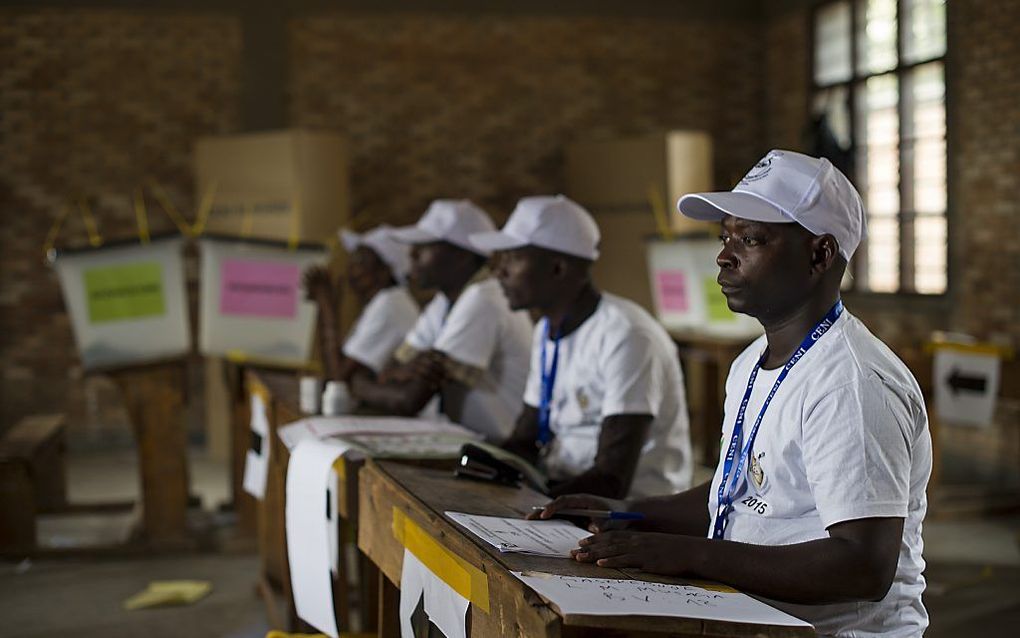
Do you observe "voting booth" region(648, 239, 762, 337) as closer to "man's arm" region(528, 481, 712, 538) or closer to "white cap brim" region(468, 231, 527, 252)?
"white cap brim" region(468, 231, 527, 252)

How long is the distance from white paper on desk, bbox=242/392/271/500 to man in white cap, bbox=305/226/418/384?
36cm

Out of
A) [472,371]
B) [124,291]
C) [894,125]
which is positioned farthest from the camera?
[894,125]

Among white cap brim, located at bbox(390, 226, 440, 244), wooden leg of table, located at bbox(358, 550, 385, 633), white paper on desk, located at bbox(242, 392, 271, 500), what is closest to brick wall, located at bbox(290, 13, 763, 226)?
white paper on desk, located at bbox(242, 392, 271, 500)

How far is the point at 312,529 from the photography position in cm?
300

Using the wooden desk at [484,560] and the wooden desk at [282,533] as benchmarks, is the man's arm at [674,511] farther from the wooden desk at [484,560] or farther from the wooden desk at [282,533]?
the wooden desk at [282,533]

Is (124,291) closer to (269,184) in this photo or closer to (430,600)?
(269,184)

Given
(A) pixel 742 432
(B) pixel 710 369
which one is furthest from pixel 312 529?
(B) pixel 710 369

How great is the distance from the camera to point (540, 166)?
894 centimetres

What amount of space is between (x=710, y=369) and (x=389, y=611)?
4.76 meters

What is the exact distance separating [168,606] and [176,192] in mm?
4445

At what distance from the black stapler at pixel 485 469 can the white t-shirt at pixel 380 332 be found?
7.16ft

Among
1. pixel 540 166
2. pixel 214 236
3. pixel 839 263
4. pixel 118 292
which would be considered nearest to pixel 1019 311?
pixel 540 166

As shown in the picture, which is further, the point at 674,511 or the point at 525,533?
the point at 674,511

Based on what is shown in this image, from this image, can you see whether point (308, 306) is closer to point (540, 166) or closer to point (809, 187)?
point (540, 166)
